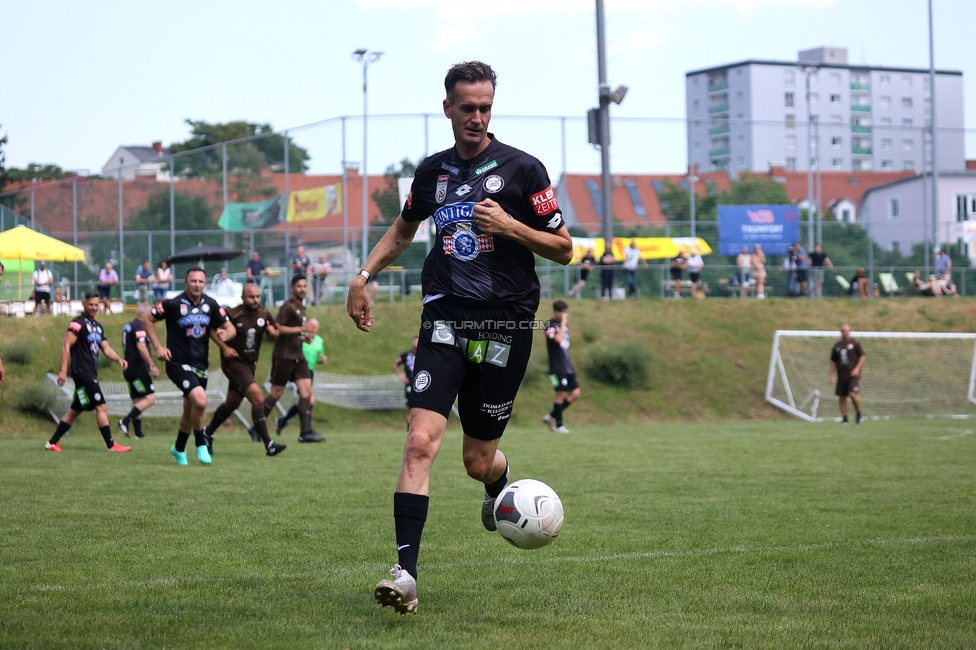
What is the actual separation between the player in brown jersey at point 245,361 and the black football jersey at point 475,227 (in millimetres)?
7855

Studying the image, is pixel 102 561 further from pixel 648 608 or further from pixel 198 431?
pixel 198 431

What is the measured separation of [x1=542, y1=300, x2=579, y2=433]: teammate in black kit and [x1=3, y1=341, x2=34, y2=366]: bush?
1056 centimetres

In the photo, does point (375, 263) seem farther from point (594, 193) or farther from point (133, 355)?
point (594, 193)

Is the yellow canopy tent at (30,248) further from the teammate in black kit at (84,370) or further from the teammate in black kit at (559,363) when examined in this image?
the teammate in black kit at (559,363)

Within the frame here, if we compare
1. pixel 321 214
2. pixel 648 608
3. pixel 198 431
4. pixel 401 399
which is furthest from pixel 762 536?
pixel 321 214

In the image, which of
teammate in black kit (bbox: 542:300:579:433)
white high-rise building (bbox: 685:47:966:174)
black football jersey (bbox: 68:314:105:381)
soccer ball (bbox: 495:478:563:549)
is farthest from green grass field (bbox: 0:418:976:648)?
white high-rise building (bbox: 685:47:966:174)

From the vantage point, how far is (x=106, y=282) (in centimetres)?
2825

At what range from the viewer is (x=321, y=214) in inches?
1135

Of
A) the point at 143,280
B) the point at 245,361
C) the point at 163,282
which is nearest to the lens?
the point at 245,361

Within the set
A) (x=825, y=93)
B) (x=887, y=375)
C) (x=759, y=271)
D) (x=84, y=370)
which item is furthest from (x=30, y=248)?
(x=825, y=93)

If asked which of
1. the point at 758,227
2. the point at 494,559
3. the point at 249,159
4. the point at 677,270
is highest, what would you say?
the point at 249,159

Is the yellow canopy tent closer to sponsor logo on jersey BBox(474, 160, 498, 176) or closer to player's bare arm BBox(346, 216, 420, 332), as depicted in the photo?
player's bare arm BBox(346, 216, 420, 332)

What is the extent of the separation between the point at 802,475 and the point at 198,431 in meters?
6.49

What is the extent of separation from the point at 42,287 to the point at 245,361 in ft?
49.6
